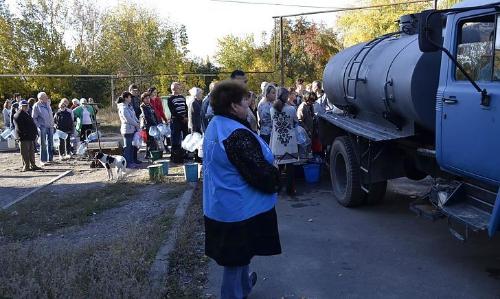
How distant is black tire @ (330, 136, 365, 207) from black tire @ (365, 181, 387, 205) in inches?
4.1

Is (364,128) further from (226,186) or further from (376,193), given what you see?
(226,186)

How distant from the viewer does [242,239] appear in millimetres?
3271

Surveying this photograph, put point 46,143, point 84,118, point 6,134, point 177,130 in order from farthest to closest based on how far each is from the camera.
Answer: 1. point 6,134
2. point 84,118
3. point 46,143
4. point 177,130

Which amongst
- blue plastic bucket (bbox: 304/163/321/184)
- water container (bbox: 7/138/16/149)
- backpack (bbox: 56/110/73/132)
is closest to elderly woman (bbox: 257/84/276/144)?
blue plastic bucket (bbox: 304/163/321/184)

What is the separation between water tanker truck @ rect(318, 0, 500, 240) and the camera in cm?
374

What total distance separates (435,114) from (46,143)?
9.83 m

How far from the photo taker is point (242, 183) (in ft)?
10.5

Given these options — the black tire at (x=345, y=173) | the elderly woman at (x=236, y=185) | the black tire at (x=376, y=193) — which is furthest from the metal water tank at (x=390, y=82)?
the elderly woman at (x=236, y=185)

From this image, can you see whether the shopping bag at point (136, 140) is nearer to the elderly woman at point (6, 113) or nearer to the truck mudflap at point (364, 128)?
the truck mudflap at point (364, 128)

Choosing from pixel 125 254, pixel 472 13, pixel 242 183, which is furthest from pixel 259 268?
pixel 472 13

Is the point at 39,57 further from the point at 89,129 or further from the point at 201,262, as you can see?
the point at 201,262

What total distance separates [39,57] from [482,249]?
2347cm

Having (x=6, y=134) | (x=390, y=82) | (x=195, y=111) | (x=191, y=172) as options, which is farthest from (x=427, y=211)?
(x=6, y=134)

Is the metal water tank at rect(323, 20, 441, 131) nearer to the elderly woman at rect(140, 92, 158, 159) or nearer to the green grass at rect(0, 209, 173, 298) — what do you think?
the green grass at rect(0, 209, 173, 298)
